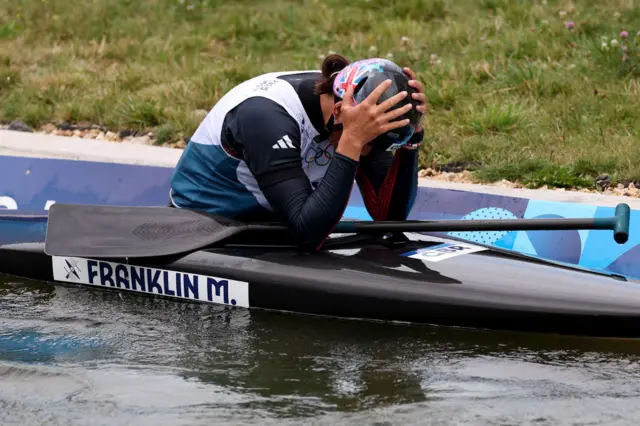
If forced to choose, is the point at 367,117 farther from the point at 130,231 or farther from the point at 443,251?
the point at 130,231

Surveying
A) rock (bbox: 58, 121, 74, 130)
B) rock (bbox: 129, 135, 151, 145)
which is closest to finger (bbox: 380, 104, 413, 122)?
rock (bbox: 129, 135, 151, 145)

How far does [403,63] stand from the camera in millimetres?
8211

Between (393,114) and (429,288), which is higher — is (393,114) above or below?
above

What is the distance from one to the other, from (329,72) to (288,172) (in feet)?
1.41

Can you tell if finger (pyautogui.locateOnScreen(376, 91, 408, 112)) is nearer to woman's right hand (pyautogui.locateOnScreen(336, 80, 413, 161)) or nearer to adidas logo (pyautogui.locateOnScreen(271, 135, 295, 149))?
woman's right hand (pyautogui.locateOnScreen(336, 80, 413, 161))

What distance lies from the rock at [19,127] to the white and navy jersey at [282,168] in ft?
12.0

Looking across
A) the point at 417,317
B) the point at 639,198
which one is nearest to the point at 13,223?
the point at 417,317

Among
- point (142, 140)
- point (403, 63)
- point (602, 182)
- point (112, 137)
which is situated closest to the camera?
point (602, 182)

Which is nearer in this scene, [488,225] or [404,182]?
[488,225]

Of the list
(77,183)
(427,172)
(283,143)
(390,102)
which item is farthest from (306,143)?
(427,172)

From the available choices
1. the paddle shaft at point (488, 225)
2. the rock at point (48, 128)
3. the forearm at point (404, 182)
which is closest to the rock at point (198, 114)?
the rock at point (48, 128)

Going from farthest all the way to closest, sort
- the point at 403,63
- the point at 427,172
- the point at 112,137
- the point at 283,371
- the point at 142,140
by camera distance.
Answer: the point at 403,63, the point at 112,137, the point at 142,140, the point at 427,172, the point at 283,371

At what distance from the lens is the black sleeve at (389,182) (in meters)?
4.57

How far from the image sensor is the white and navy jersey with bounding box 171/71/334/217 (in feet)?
13.5
